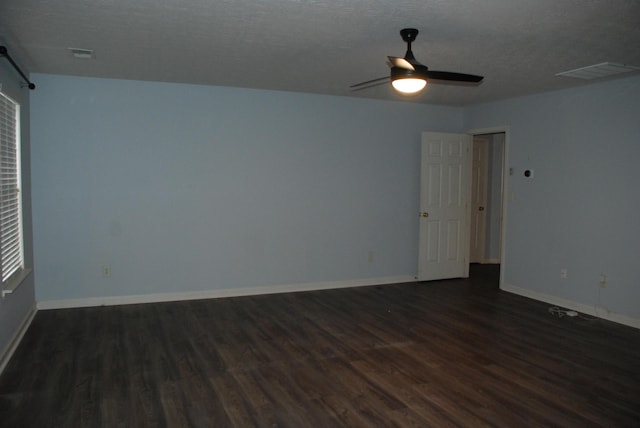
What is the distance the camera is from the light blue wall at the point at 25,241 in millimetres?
3582

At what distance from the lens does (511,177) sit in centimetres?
602

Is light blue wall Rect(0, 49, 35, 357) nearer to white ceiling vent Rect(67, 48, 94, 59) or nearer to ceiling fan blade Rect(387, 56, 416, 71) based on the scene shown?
white ceiling vent Rect(67, 48, 94, 59)

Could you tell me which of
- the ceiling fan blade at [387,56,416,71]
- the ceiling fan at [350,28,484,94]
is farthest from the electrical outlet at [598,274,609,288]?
the ceiling fan blade at [387,56,416,71]

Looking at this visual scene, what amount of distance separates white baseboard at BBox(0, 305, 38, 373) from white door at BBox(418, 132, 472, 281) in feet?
15.5

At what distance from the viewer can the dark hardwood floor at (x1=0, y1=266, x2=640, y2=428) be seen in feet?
9.36

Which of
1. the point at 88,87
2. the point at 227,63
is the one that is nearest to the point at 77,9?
the point at 227,63

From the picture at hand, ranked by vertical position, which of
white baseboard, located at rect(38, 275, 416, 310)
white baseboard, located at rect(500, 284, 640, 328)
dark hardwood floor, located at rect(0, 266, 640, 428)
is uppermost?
white baseboard, located at rect(38, 275, 416, 310)

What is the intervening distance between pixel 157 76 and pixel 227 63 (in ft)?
3.44

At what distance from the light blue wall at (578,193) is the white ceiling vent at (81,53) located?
4.92 m

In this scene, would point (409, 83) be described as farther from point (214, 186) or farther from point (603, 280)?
point (603, 280)

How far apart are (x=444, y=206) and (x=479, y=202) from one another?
1.80 metres

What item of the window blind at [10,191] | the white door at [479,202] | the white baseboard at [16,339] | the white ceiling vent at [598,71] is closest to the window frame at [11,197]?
the window blind at [10,191]

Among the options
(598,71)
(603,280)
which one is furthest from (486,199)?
(598,71)

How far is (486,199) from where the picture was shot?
8.10 metres
